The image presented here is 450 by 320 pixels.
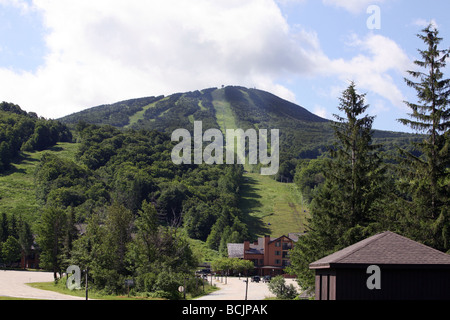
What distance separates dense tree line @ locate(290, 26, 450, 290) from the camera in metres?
30.0

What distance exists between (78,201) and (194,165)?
58.3 m

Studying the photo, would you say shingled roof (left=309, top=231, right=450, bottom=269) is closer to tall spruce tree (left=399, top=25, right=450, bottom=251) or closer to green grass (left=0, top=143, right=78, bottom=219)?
tall spruce tree (left=399, top=25, right=450, bottom=251)

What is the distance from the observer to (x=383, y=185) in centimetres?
3466

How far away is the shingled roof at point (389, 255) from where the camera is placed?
21656mm

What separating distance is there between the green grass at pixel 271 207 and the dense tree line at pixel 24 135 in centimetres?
7386

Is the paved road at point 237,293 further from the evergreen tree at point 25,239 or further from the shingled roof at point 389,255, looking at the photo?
the evergreen tree at point 25,239

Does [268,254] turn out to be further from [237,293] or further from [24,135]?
[24,135]

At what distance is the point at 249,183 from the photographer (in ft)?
592

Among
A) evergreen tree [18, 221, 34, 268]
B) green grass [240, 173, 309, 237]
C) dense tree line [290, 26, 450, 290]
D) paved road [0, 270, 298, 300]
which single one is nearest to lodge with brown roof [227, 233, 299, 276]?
green grass [240, 173, 309, 237]

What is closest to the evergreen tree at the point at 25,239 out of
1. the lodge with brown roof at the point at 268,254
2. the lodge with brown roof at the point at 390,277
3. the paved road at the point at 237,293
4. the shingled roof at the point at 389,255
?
the lodge with brown roof at the point at 268,254

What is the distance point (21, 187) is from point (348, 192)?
115 meters

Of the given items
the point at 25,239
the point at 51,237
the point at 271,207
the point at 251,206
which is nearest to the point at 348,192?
the point at 51,237

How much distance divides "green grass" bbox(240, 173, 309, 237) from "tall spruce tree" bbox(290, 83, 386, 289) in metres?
87.2
